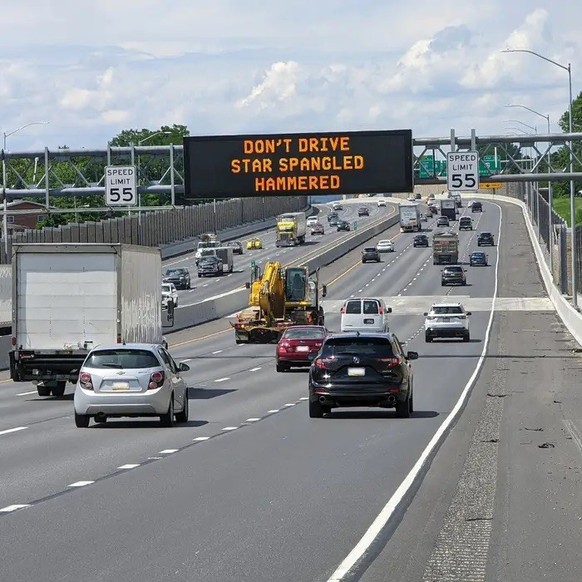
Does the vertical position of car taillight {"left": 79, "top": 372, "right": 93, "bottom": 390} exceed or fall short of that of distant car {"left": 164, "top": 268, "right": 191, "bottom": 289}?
it falls short

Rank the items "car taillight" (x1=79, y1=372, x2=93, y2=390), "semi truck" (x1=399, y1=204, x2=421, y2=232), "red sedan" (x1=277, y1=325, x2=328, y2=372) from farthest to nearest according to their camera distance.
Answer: "semi truck" (x1=399, y1=204, x2=421, y2=232) → "red sedan" (x1=277, y1=325, x2=328, y2=372) → "car taillight" (x1=79, y1=372, x2=93, y2=390)

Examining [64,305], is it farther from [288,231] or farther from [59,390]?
[288,231]

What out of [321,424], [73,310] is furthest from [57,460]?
[73,310]

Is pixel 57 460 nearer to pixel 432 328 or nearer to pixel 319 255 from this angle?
pixel 432 328

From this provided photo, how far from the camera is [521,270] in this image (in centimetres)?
11875

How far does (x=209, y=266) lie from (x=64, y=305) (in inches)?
3386

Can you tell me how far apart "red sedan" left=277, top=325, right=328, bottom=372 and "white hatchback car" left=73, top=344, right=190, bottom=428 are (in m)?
20.1

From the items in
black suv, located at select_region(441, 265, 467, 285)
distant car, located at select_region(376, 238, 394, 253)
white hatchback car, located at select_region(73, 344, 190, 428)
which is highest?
distant car, located at select_region(376, 238, 394, 253)

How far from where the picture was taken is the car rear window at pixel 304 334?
148ft

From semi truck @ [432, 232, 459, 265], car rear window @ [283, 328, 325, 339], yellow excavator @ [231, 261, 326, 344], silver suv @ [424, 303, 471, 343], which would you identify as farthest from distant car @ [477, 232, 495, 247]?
car rear window @ [283, 328, 325, 339]

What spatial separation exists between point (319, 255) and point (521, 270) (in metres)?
18.4

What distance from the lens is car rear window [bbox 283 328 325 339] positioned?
4522 centimetres

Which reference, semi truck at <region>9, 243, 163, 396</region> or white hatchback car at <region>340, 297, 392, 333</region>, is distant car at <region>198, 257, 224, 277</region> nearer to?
white hatchback car at <region>340, 297, 392, 333</region>

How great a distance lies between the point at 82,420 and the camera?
24.8 m
